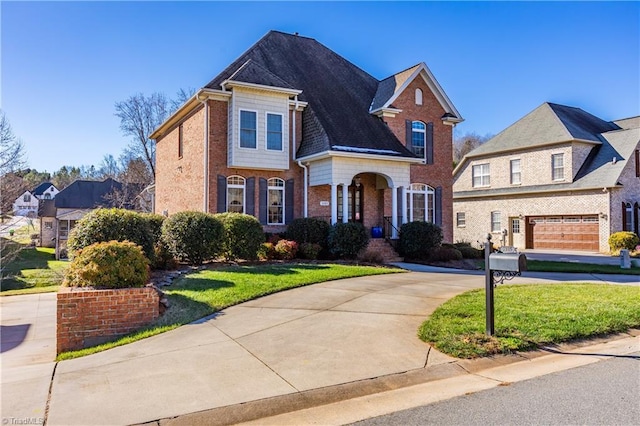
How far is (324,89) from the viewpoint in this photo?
74.6ft

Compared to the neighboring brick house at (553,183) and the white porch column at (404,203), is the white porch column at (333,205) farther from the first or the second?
the neighboring brick house at (553,183)

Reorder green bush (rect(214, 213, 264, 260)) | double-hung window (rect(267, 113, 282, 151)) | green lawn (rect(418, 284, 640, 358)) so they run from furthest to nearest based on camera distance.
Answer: double-hung window (rect(267, 113, 282, 151))
green bush (rect(214, 213, 264, 260))
green lawn (rect(418, 284, 640, 358))

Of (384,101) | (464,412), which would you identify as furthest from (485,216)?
(464,412)

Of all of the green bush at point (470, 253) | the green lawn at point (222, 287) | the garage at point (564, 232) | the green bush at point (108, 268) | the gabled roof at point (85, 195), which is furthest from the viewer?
the gabled roof at point (85, 195)

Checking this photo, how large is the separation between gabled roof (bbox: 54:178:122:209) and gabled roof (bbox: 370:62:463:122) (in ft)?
93.7

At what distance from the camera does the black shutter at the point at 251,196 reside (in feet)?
62.5

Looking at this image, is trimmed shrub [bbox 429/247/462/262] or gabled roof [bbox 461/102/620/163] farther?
gabled roof [bbox 461/102/620/163]

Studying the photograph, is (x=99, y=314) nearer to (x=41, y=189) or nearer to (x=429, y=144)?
(x=429, y=144)

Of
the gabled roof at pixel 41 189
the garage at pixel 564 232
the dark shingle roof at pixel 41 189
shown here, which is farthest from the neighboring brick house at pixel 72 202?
the gabled roof at pixel 41 189

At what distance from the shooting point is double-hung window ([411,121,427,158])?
23.3 meters

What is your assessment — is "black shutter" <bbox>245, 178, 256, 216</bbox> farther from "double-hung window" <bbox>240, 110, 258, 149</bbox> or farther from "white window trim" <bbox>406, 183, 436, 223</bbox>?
"white window trim" <bbox>406, 183, 436, 223</bbox>

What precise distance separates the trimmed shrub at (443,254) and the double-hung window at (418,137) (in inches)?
239

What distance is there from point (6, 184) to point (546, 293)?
66.4 ft

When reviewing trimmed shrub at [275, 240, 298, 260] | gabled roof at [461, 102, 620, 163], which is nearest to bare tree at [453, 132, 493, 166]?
gabled roof at [461, 102, 620, 163]
